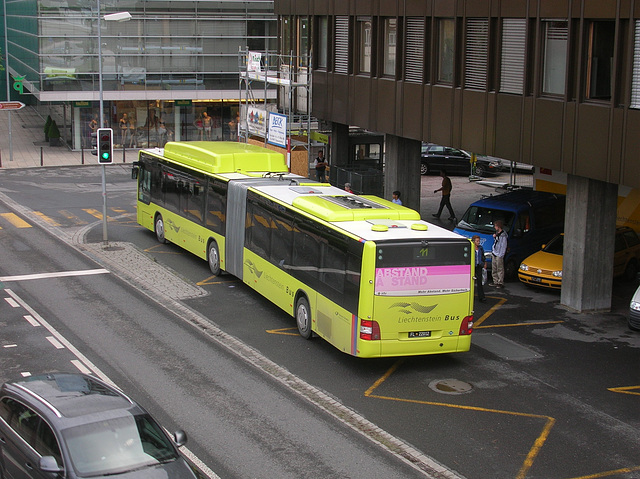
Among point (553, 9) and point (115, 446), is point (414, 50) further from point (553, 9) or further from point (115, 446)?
point (115, 446)

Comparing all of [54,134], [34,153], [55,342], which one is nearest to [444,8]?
[55,342]

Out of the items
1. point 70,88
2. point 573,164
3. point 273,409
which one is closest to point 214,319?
point 273,409

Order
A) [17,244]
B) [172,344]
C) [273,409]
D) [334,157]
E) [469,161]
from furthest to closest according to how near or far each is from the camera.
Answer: [469,161]
[334,157]
[17,244]
[172,344]
[273,409]

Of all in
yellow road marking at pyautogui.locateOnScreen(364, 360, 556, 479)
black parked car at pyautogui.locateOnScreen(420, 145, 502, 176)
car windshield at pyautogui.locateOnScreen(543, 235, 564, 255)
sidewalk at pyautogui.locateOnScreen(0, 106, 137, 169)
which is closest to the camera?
yellow road marking at pyautogui.locateOnScreen(364, 360, 556, 479)

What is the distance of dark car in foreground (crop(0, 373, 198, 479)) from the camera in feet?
32.0

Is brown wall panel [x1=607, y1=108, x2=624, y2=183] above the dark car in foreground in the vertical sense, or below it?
above

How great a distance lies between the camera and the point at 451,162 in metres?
44.7

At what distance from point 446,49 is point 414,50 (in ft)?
4.80

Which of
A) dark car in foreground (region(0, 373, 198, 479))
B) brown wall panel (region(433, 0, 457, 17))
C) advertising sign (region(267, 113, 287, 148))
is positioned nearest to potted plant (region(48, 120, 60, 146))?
advertising sign (region(267, 113, 287, 148))

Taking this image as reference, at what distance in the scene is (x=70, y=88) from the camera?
46688mm

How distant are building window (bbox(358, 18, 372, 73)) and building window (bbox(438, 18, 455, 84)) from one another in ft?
12.3

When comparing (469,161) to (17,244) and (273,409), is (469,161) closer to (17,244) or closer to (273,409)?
(17,244)

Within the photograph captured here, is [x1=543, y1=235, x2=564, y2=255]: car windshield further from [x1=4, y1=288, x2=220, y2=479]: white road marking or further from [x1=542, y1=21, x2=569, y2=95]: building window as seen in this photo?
[x1=4, y1=288, x2=220, y2=479]: white road marking

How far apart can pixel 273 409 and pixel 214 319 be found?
567cm
